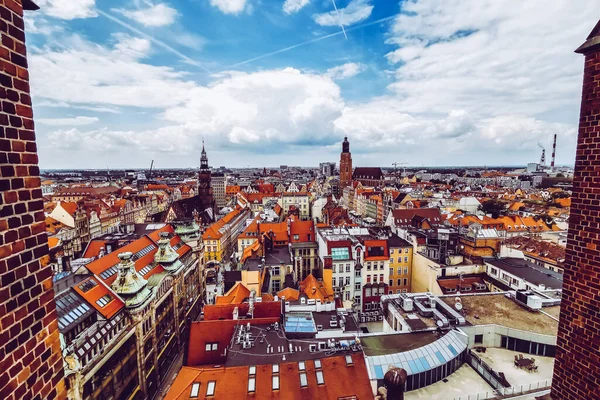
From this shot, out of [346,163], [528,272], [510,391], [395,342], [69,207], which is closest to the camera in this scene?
[510,391]

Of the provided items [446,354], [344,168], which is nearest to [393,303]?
[446,354]

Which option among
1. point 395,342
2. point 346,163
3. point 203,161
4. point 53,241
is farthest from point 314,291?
point 346,163

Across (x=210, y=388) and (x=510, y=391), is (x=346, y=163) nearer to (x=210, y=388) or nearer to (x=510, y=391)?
(x=510, y=391)

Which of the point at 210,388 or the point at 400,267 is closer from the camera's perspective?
the point at 210,388

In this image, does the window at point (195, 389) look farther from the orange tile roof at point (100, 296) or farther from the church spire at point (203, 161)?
the church spire at point (203, 161)

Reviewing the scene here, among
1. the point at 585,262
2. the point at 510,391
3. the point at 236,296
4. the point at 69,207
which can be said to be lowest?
the point at 236,296

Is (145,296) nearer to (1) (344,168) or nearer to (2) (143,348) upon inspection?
(2) (143,348)

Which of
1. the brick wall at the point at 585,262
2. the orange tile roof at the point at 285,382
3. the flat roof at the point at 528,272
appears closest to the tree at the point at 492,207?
the flat roof at the point at 528,272
